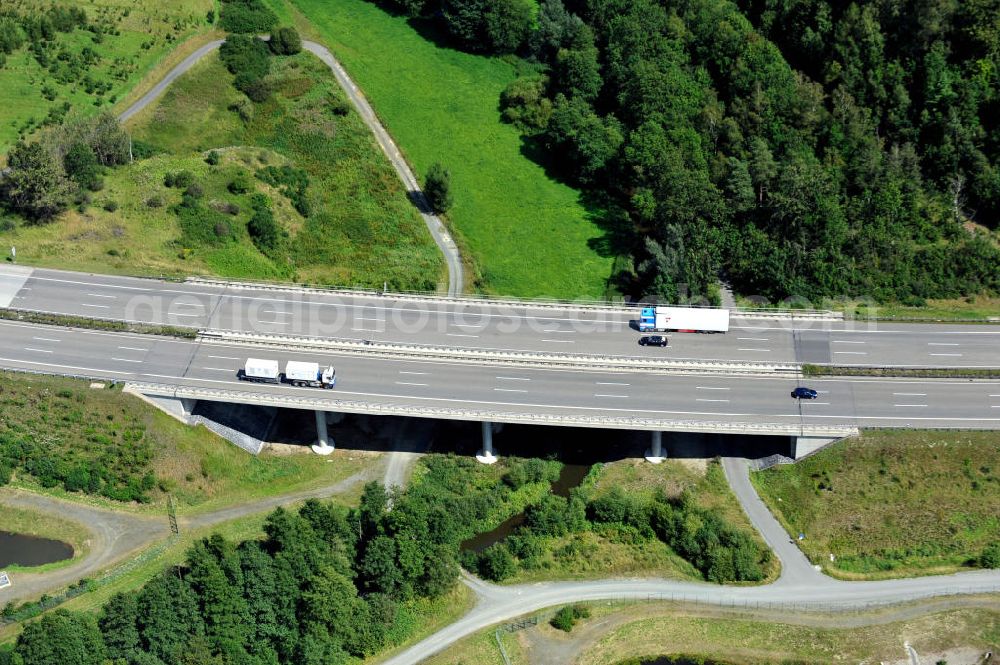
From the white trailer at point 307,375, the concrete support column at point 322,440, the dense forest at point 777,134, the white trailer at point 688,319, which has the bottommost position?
the concrete support column at point 322,440

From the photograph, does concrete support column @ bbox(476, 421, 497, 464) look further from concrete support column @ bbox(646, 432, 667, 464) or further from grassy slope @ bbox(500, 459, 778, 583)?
concrete support column @ bbox(646, 432, 667, 464)

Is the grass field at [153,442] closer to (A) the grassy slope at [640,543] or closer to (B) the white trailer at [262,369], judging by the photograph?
(B) the white trailer at [262,369]

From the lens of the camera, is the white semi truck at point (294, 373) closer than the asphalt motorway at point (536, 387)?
No

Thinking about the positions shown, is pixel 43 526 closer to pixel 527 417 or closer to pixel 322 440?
pixel 322 440

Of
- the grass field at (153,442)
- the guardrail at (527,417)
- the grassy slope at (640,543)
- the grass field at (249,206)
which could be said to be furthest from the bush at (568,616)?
the grass field at (249,206)

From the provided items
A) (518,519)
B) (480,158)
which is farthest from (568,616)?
(480,158)

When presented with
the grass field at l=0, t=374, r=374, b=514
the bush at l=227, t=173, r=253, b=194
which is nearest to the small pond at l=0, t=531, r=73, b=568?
the grass field at l=0, t=374, r=374, b=514
